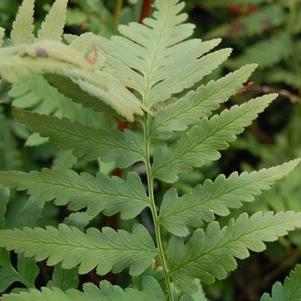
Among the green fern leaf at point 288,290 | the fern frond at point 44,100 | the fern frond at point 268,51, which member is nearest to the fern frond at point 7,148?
the fern frond at point 44,100

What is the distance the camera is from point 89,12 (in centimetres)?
174

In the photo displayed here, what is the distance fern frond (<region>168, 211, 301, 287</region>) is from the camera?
926 millimetres

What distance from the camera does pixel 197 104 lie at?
96cm

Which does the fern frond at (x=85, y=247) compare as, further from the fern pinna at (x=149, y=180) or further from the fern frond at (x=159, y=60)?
the fern frond at (x=159, y=60)

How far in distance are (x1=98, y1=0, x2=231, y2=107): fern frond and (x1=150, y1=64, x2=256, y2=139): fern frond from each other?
0.02 metres

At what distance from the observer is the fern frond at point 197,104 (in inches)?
37.7

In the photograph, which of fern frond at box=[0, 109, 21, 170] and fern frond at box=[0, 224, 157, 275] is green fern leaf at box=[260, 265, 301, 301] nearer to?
fern frond at box=[0, 224, 157, 275]

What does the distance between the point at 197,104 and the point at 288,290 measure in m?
0.27

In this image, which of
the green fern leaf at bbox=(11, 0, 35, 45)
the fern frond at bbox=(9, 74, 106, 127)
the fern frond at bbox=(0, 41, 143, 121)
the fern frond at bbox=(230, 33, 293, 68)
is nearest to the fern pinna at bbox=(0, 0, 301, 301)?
the green fern leaf at bbox=(11, 0, 35, 45)

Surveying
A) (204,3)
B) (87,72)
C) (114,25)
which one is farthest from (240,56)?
(87,72)

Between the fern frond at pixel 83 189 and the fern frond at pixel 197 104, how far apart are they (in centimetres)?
8

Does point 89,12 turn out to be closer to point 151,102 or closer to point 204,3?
point 204,3

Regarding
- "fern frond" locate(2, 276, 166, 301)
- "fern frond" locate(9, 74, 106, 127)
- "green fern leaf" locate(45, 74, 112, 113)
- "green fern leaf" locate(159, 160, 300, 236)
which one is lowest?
"fern frond" locate(2, 276, 166, 301)

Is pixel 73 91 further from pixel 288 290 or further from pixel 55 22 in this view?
pixel 288 290
